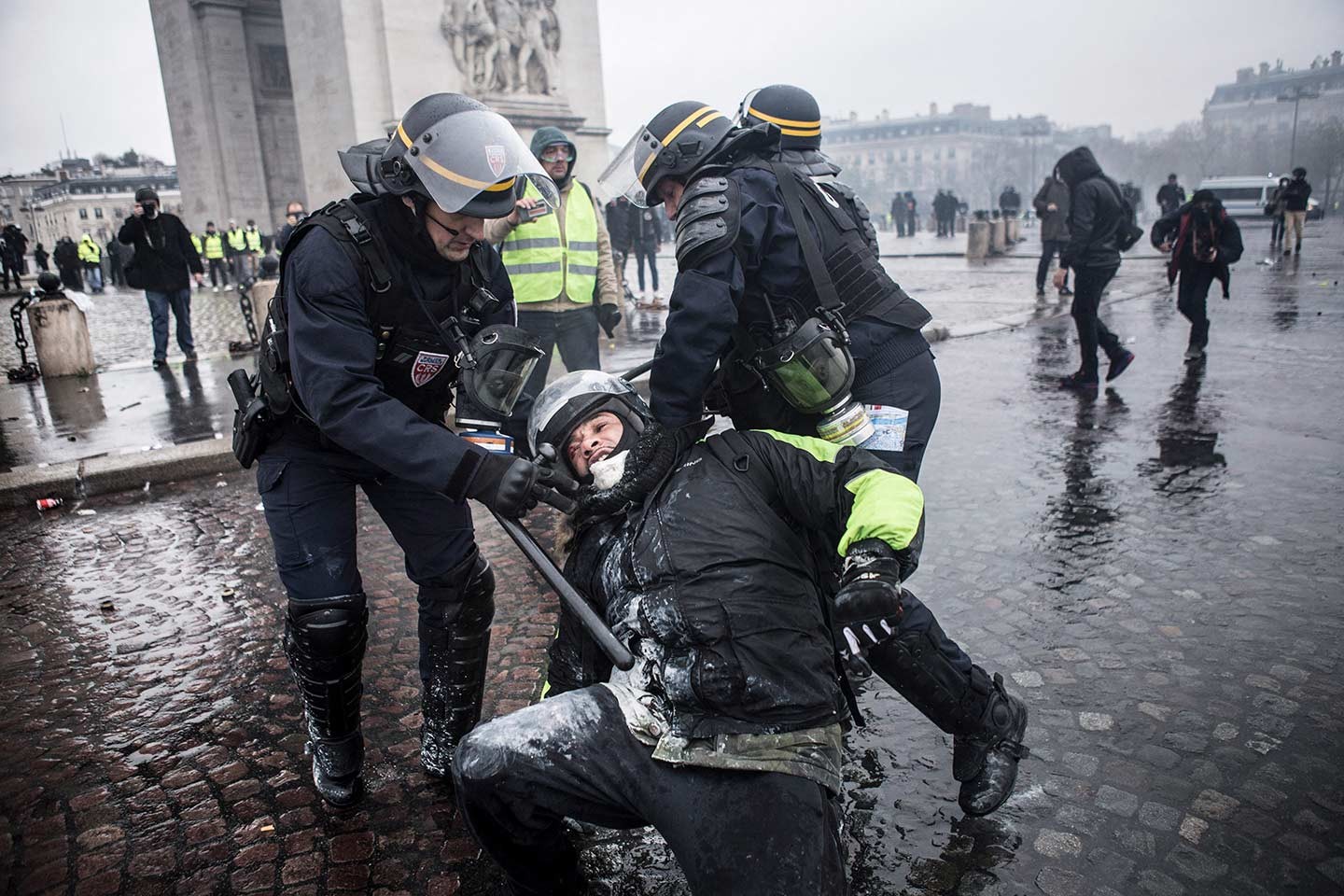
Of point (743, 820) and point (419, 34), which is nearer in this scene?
point (743, 820)

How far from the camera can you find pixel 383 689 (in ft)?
11.4

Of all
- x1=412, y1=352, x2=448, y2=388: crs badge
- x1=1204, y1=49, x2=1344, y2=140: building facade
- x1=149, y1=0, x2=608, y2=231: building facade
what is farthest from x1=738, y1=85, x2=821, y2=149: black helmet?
x1=1204, y1=49, x2=1344, y2=140: building facade

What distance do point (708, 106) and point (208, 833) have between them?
273cm

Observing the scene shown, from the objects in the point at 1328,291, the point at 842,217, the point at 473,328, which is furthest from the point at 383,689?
the point at 1328,291

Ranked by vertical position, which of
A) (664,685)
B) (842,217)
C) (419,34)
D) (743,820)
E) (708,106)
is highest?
(419,34)

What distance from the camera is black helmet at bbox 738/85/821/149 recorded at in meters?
3.27

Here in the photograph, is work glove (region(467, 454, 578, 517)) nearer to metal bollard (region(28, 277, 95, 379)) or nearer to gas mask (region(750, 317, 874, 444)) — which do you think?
gas mask (region(750, 317, 874, 444))

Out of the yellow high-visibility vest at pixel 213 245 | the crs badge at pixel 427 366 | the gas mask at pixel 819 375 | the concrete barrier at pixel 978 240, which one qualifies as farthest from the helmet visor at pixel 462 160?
the concrete barrier at pixel 978 240

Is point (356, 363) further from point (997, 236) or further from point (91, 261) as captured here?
point (91, 261)

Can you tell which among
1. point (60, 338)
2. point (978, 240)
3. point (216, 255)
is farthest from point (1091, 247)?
point (216, 255)

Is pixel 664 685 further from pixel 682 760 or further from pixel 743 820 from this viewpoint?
pixel 743 820

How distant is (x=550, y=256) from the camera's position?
5453 mm

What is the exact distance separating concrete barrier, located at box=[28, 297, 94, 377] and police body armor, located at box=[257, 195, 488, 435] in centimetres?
918

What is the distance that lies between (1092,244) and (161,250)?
9.45 metres
